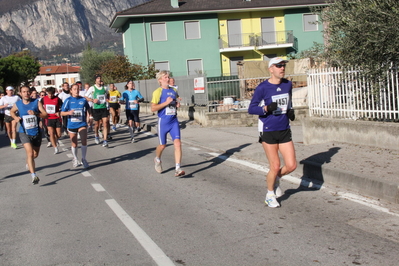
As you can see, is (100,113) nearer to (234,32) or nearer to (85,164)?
(85,164)

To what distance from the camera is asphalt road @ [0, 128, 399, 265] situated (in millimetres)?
5059

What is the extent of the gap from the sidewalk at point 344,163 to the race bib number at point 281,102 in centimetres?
174

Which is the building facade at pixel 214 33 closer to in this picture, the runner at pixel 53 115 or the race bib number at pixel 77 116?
the runner at pixel 53 115

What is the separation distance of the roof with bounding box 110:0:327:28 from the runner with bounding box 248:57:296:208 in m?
31.7

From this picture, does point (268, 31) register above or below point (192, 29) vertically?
below

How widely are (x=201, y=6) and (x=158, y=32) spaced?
379cm

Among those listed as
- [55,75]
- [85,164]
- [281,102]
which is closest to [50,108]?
[85,164]

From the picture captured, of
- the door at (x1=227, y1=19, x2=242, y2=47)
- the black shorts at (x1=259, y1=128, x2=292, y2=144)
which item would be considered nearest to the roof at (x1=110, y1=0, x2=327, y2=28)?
the door at (x1=227, y1=19, x2=242, y2=47)

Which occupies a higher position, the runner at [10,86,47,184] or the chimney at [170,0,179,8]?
the chimney at [170,0,179,8]

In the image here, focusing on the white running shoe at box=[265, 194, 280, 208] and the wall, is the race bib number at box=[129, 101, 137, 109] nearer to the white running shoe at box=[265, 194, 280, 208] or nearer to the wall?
the wall

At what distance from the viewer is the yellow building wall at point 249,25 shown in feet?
129

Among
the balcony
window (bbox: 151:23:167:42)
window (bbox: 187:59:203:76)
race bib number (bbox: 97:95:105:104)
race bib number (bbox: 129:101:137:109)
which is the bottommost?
race bib number (bbox: 129:101:137:109)

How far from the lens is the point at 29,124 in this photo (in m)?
9.73

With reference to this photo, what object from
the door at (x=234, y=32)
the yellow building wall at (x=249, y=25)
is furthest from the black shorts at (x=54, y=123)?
the door at (x=234, y=32)
